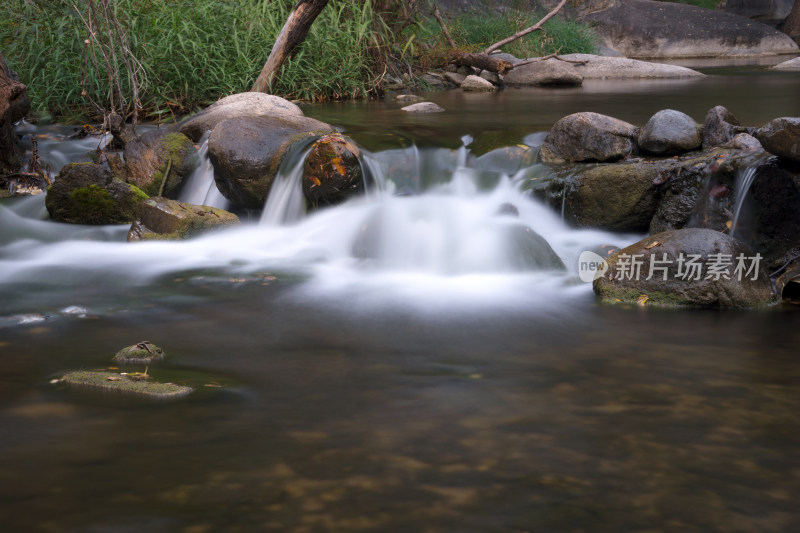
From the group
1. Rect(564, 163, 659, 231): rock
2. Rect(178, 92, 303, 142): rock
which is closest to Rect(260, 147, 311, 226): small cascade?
Rect(178, 92, 303, 142): rock

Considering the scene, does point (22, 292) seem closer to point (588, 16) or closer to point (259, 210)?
point (259, 210)

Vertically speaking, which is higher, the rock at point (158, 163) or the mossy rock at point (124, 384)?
the rock at point (158, 163)

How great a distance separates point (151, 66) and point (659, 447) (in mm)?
7014

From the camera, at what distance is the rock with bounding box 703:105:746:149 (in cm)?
534

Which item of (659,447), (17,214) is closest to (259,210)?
(17,214)

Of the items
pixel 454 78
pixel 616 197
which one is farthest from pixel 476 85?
pixel 616 197

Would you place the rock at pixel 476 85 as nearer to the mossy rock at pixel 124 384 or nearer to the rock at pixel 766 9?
the mossy rock at pixel 124 384

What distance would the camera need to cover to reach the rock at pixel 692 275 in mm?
4043

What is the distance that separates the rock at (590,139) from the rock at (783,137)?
1.14 metres

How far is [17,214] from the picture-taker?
6.04 m

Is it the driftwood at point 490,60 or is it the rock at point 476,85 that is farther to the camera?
the driftwood at point 490,60

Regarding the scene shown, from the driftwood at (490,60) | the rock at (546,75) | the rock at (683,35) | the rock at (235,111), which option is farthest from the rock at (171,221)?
the rock at (683,35)

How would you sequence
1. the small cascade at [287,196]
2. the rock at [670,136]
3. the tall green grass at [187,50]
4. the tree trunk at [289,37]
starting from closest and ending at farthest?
the rock at [670,136] < the small cascade at [287,196] < the tall green grass at [187,50] < the tree trunk at [289,37]

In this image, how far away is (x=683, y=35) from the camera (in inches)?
741
